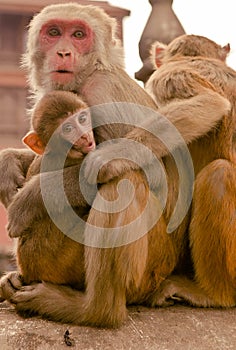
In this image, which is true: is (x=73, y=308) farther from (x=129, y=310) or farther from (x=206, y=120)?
(x=206, y=120)

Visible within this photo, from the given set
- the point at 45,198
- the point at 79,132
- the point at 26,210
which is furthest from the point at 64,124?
the point at 26,210

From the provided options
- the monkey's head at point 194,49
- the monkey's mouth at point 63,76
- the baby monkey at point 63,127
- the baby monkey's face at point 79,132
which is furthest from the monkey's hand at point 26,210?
the monkey's head at point 194,49

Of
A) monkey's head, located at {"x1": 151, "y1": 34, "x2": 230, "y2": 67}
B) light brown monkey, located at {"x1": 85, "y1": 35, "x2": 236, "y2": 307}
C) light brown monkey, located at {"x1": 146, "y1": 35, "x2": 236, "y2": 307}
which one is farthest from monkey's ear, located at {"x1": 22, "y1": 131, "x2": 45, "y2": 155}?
monkey's head, located at {"x1": 151, "y1": 34, "x2": 230, "y2": 67}

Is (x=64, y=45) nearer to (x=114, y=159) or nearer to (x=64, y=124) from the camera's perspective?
(x=64, y=124)

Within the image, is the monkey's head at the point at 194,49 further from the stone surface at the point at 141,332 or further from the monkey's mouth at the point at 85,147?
the stone surface at the point at 141,332

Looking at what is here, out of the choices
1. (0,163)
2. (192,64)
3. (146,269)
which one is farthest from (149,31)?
(146,269)

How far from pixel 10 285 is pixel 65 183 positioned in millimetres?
702

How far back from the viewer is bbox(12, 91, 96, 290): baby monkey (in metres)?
3.60

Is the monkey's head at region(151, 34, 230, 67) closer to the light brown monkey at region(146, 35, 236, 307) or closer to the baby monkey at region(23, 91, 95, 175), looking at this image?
the light brown monkey at region(146, 35, 236, 307)

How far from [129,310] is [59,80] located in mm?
1402

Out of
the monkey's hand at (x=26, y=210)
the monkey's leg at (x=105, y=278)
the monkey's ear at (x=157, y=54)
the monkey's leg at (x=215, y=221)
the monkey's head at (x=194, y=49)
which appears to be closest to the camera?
the monkey's leg at (x=105, y=278)

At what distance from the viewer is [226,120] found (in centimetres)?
413

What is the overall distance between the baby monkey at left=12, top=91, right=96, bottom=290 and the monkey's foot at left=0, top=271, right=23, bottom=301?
0.36 feet

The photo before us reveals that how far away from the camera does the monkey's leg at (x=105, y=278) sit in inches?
134
